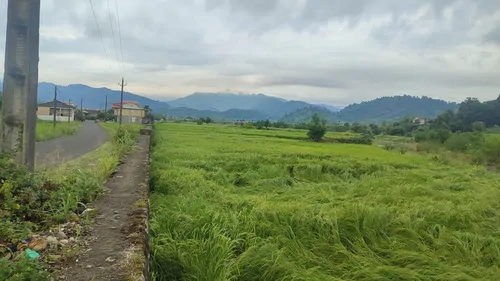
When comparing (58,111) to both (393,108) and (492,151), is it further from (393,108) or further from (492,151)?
(393,108)

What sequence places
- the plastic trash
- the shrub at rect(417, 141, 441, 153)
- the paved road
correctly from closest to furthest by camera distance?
the plastic trash < the paved road < the shrub at rect(417, 141, 441, 153)

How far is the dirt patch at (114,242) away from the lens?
2320 millimetres

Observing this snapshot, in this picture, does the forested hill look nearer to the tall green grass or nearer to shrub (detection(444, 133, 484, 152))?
shrub (detection(444, 133, 484, 152))

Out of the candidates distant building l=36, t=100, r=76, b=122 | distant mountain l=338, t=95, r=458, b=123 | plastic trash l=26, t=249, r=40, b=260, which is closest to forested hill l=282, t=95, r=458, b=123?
distant mountain l=338, t=95, r=458, b=123

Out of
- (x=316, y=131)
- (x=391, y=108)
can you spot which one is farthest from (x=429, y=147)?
(x=391, y=108)

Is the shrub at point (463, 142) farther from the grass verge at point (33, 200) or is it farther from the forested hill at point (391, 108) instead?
the forested hill at point (391, 108)

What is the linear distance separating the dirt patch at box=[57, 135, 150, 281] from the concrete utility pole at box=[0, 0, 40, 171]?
1.05 m

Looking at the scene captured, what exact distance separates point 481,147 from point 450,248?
21532mm

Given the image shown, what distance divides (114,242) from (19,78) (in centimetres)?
213

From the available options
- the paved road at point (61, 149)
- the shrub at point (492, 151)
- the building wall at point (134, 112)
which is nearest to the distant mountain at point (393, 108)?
the building wall at point (134, 112)

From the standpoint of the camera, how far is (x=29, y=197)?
335cm

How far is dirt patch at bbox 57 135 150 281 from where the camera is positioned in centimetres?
232

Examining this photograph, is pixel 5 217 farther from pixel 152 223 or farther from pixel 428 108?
pixel 428 108

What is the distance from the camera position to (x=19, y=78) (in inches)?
150
